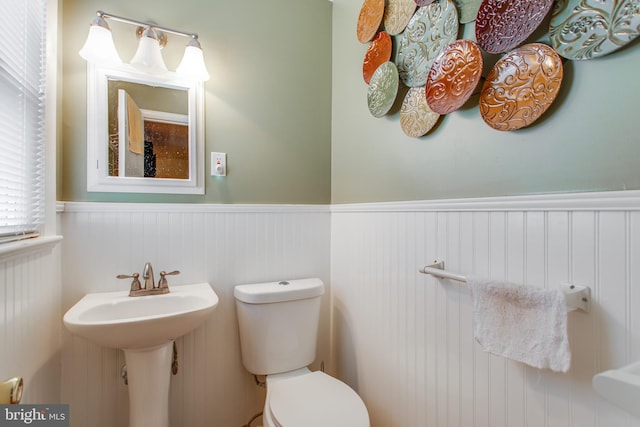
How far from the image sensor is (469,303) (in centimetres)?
92

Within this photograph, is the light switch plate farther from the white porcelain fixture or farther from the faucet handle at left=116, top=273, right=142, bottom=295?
the white porcelain fixture

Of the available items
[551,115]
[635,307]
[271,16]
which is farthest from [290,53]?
[635,307]

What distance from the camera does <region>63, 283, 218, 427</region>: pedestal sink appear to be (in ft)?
3.12

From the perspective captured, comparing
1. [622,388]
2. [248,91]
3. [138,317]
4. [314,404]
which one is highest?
[248,91]

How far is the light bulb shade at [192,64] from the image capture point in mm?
1302

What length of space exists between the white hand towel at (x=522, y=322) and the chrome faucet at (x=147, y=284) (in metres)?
1.24

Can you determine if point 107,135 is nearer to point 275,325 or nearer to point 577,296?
point 275,325

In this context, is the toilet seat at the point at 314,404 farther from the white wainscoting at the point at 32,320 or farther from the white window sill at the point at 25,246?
the white window sill at the point at 25,246

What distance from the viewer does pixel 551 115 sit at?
0.74 m

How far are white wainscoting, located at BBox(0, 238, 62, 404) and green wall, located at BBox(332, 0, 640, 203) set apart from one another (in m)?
1.30

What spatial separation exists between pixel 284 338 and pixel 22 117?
1.29m

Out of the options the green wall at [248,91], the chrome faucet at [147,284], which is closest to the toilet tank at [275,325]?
the chrome faucet at [147,284]

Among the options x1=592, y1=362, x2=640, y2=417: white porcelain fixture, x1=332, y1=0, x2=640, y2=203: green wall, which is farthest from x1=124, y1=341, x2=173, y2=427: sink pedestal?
x1=592, y1=362, x2=640, y2=417: white porcelain fixture

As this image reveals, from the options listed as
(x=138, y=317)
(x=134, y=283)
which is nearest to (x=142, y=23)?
(x=134, y=283)
